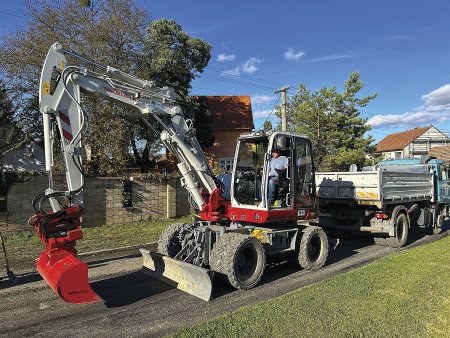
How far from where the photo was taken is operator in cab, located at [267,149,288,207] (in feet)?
25.4

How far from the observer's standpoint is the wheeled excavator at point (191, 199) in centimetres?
582

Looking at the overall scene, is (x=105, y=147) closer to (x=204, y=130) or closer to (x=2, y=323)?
(x=204, y=130)

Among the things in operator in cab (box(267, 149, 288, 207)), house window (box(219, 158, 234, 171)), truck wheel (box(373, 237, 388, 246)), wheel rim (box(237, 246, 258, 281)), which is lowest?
truck wheel (box(373, 237, 388, 246))

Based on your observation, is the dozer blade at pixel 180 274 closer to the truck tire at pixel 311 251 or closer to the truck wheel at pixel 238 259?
the truck wheel at pixel 238 259

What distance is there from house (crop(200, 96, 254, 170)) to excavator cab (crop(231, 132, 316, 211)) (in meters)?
19.5

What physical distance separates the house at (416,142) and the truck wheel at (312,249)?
5725cm

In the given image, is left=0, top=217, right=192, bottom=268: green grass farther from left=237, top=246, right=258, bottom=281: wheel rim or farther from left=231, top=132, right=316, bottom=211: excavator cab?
left=237, top=246, right=258, bottom=281: wheel rim

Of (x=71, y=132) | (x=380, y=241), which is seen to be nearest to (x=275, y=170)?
(x=71, y=132)

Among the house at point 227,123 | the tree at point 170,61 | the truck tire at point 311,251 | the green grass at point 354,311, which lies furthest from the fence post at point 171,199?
the house at point 227,123

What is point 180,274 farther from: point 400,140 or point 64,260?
point 400,140

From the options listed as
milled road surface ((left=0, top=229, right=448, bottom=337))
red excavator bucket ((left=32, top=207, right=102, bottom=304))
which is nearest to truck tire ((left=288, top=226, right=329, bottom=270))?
milled road surface ((left=0, top=229, right=448, bottom=337))

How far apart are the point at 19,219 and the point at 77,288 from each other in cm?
822

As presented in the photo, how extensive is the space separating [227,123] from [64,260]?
2633 centimetres

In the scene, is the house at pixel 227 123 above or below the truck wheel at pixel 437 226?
above
